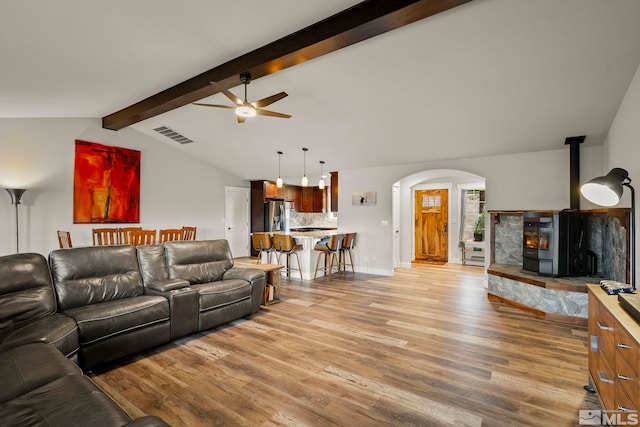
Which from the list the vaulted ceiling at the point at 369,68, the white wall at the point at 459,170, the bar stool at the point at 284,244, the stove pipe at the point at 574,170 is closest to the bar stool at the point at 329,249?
the bar stool at the point at 284,244

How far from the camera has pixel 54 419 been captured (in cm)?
129

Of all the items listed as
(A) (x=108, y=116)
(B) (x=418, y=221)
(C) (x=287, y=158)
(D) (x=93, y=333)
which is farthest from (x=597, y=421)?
(A) (x=108, y=116)

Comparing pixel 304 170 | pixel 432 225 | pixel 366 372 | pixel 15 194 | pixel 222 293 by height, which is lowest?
pixel 366 372

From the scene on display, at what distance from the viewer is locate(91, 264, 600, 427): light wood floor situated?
2.03m

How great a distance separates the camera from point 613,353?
1.71 meters

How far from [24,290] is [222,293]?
1671 millimetres

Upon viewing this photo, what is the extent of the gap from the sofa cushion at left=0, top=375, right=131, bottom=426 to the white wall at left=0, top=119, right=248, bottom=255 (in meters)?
4.90

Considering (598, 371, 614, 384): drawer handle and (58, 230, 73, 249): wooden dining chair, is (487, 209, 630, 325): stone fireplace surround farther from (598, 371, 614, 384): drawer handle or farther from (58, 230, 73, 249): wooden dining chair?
(58, 230, 73, 249): wooden dining chair

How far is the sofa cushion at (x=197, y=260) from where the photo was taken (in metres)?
3.75

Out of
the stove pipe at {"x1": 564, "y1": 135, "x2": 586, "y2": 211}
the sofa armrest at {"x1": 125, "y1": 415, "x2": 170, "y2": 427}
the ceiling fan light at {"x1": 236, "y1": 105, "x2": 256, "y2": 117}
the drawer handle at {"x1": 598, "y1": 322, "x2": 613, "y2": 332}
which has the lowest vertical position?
the sofa armrest at {"x1": 125, "y1": 415, "x2": 170, "y2": 427}

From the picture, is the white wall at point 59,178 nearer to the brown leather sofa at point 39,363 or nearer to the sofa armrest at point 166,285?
the brown leather sofa at point 39,363

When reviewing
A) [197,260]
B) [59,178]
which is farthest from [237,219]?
[197,260]

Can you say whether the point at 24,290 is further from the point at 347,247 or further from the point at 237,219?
the point at 237,219

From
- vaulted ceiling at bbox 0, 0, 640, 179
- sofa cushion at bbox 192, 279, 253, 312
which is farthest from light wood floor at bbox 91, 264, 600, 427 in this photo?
vaulted ceiling at bbox 0, 0, 640, 179
